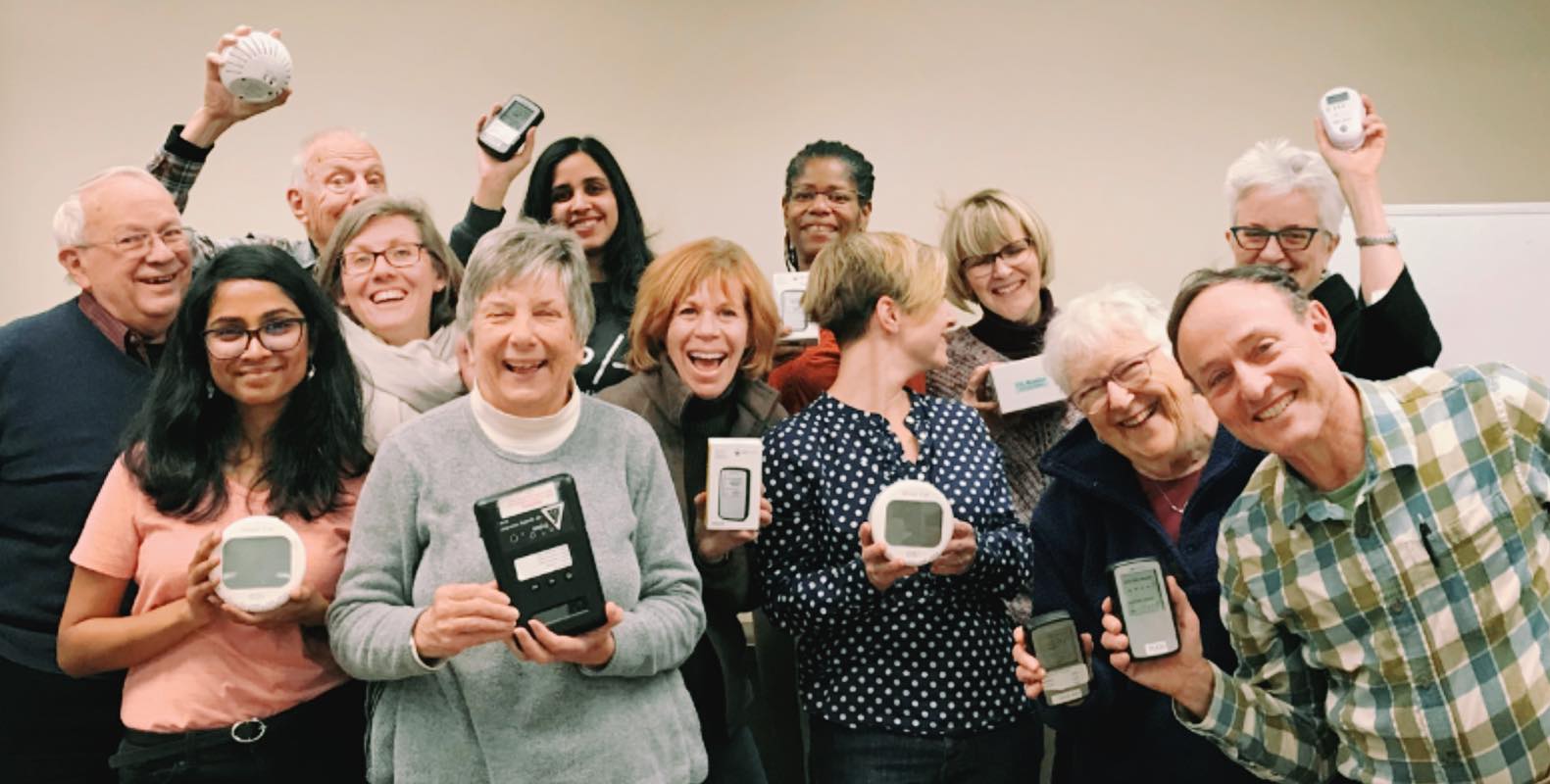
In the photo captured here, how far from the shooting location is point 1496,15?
4.07m

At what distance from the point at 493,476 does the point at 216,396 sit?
62 centimetres

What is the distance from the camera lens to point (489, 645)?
1.84m

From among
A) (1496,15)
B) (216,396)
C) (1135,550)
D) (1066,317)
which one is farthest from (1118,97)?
(216,396)

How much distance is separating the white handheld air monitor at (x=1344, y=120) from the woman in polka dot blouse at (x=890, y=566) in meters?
0.82

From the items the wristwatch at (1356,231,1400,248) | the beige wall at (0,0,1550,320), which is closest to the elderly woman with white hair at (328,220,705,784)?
the wristwatch at (1356,231,1400,248)

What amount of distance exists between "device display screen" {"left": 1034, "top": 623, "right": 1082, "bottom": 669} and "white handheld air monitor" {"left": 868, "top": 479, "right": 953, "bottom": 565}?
24 centimetres

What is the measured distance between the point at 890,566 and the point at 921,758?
377 mm

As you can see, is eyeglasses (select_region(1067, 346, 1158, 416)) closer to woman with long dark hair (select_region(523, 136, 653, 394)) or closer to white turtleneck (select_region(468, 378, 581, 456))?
white turtleneck (select_region(468, 378, 581, 456))

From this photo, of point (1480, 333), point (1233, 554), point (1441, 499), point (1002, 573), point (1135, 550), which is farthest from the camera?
point (1480, 333)

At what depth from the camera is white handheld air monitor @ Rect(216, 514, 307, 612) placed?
6.16 ft

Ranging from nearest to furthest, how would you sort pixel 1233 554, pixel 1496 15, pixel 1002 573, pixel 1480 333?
pixel 1233 554 → pixel 1002 573 → pixel 1480 333 → pixel 1496 15

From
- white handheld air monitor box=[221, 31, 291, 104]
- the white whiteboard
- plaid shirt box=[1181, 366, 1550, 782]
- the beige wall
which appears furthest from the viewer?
the beige wall

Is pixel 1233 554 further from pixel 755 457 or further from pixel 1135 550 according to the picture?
pixel 755 457

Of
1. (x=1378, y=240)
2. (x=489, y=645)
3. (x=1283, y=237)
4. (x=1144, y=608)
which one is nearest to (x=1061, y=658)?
(x=1144, y=608)
